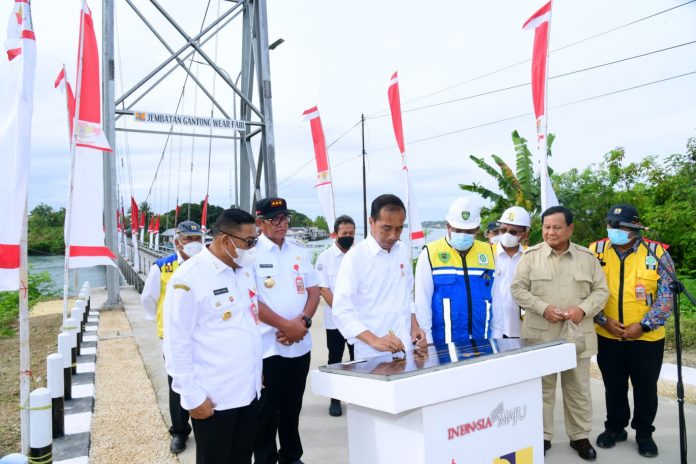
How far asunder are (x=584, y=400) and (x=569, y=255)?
993 millimetres

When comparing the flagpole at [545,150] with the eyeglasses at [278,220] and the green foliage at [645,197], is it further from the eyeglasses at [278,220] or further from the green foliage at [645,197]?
the green foliage at [645,197]

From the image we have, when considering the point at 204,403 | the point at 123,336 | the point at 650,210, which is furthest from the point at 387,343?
the point at 650,210

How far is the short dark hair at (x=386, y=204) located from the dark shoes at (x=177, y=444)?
7.53 feet

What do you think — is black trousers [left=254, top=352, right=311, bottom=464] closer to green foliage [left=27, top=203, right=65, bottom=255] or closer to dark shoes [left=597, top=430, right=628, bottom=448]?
dark shoes [left=597, top=430, right=628, bottom=448]

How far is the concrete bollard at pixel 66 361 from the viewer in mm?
4809

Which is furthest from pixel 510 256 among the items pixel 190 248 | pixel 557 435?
pixel 190 248

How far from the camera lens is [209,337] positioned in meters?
2.33

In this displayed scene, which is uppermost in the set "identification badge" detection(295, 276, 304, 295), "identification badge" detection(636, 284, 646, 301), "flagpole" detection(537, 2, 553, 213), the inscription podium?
"flagpole" detection(537, 2, 553, 213)

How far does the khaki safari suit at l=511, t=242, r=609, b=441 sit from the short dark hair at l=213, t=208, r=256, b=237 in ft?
6.93

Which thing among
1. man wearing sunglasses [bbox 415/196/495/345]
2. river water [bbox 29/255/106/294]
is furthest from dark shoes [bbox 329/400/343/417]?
river water [bbox 29/255/106/294]

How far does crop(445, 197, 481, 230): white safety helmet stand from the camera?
3156mm

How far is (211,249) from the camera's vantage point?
2.47 meters

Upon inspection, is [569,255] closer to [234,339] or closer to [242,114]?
[234,339]

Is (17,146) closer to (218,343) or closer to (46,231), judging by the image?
(218,343)
